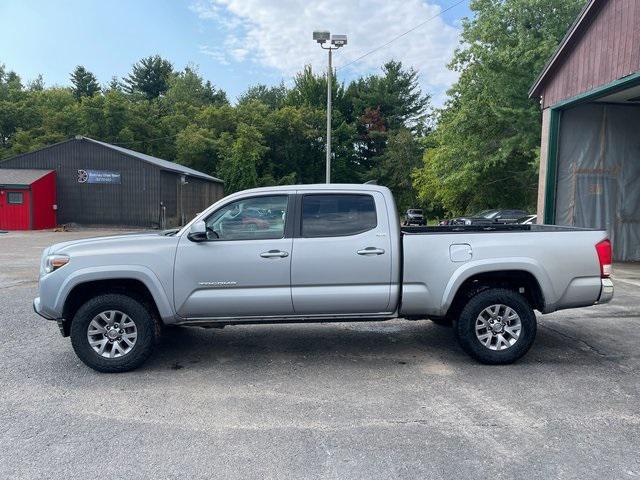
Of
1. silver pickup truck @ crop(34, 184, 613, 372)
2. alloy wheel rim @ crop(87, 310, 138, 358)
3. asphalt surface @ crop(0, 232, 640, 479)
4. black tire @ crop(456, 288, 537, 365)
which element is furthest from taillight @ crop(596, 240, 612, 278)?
alloy wheel rim @ crop(87, 310, 138, 358)

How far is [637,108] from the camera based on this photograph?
47.5ft

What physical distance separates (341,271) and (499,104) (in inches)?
832

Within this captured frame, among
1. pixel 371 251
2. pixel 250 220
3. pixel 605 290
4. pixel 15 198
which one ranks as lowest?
pixel 605 290

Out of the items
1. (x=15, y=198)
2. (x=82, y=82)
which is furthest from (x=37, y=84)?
(x=15, y=198)

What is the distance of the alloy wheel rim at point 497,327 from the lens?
520 centimetres

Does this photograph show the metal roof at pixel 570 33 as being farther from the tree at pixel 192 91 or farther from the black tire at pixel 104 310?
the tree at pixel 192 91

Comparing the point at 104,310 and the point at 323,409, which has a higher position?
the point at 104,310

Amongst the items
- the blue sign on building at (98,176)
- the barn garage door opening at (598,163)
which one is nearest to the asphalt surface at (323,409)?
the barn garage door opening at (598,163)

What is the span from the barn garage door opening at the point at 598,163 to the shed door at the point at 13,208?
25981 mm

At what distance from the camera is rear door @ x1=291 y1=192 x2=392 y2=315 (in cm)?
504

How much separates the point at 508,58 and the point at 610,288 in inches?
761

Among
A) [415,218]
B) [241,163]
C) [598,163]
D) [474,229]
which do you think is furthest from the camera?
[241,163]

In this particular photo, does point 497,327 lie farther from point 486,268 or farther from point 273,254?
point 273,254

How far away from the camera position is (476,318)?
518 cm
